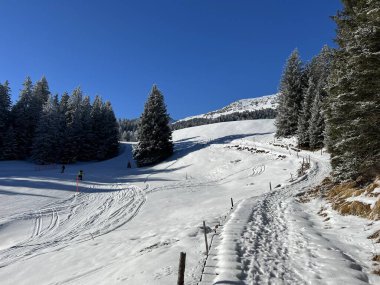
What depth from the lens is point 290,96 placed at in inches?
2160

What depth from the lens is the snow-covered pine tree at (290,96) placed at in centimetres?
5390

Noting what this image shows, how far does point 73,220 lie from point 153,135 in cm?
3064

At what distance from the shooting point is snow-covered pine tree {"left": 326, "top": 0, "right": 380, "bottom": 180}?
47.6 feet

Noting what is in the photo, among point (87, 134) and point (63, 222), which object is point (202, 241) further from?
point (87, 134)

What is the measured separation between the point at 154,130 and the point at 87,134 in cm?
1869

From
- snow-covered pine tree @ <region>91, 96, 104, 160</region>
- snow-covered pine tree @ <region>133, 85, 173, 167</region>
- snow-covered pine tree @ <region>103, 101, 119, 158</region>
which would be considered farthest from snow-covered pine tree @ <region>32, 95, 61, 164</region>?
snow-covered pine tree @ <region>133, 85, 173, 167</region>

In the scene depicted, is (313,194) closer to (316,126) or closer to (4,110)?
(316,126)

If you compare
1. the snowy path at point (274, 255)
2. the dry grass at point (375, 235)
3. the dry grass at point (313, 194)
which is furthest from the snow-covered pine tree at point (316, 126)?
the dry grass at point (375, 235)

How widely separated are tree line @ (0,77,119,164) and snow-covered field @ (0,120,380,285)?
50.5 ft

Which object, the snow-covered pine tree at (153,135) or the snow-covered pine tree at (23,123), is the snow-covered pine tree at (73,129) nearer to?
the snow-covered pine tree at (23,123)

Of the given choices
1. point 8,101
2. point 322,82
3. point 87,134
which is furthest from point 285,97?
point 8,101

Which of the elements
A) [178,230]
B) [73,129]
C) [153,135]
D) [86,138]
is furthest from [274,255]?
[86,138]

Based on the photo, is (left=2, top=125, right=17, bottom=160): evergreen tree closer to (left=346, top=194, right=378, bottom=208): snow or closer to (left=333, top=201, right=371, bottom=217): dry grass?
(left=333, top=201, right=371, bottom=217): dry grass

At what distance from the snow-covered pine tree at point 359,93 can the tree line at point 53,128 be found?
5170 centimetres
